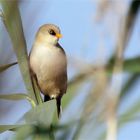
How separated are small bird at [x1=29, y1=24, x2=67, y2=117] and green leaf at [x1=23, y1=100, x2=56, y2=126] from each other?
114 cm

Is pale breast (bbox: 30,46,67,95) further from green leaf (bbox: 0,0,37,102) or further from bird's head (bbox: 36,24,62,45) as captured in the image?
green leaf (bbox: 0,0,37,102)

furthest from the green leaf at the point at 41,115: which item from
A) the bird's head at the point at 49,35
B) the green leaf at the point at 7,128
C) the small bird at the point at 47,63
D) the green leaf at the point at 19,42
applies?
the bird's head at the point at 49,35

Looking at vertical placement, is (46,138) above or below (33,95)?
below

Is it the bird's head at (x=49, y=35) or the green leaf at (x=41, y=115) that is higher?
the bird's head at (x=49, y=35)

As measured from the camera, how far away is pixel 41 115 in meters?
0.70

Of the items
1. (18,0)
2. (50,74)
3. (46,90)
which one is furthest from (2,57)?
(46,90)

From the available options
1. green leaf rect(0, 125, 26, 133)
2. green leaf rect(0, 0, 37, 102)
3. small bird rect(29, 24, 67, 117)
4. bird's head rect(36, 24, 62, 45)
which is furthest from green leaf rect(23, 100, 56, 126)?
bird's head rect(36, 24, 62, 45)

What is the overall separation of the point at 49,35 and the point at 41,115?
5.38ft

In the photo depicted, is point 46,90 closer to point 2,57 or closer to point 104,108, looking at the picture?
point 2,57

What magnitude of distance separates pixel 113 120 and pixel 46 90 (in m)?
1.75

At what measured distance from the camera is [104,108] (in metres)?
0.45

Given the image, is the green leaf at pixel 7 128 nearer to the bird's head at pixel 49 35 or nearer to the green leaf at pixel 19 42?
the green leaf at pixel 19 42

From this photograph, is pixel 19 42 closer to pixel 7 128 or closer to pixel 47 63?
pixel 7 128

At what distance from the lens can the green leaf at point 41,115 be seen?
0.67 meters
